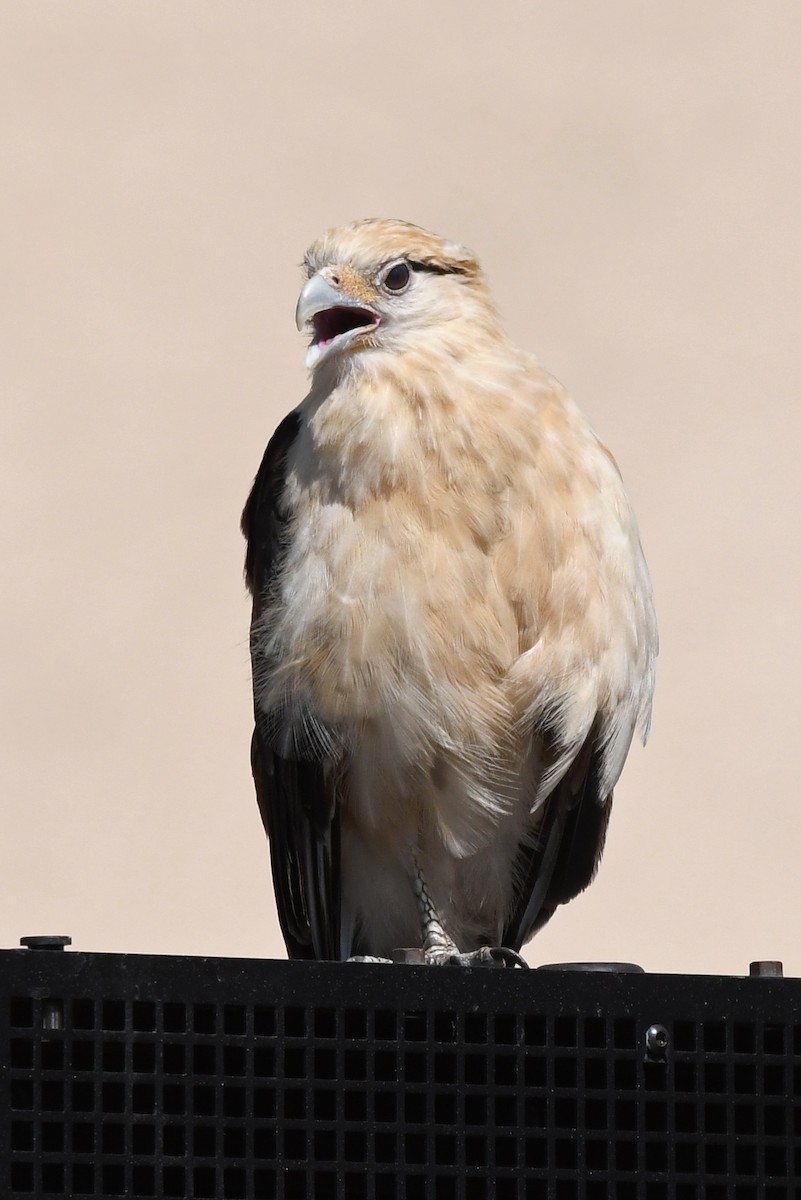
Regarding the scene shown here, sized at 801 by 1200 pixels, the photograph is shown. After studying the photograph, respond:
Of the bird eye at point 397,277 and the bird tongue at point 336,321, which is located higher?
the bird eye at point 397,277

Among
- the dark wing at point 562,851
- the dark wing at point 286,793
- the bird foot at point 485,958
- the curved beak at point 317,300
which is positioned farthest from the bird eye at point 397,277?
the bird foot at point 485,958

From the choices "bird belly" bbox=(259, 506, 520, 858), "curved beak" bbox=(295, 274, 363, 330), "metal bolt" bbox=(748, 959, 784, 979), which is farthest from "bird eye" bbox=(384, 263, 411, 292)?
"metal bolt" bbox=(748, 959, 784, 979)

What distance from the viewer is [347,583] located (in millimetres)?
4055

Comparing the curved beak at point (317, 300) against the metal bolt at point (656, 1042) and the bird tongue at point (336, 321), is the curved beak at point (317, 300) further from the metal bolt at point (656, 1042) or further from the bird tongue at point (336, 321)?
the metal bolt at point (656, 1042)

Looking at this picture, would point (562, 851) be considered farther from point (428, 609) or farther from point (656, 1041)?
point (656, 1041)

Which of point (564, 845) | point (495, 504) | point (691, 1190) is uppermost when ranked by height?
point (495, 504)

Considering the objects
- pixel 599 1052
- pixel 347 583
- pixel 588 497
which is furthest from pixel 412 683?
pixel 599 1052

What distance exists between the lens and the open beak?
13.9 feet

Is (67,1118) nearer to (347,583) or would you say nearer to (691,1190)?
(691,1190)

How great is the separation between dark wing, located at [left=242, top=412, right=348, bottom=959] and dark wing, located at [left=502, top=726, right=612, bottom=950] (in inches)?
19.3

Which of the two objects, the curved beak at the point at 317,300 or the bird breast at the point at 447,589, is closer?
the bird breast at the point at 447,589

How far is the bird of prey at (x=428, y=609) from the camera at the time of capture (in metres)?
4.07

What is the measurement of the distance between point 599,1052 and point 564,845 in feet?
7.20

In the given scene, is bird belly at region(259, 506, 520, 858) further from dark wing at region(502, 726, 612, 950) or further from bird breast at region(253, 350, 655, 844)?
dark wing at region(502, 726, 612, 950)
